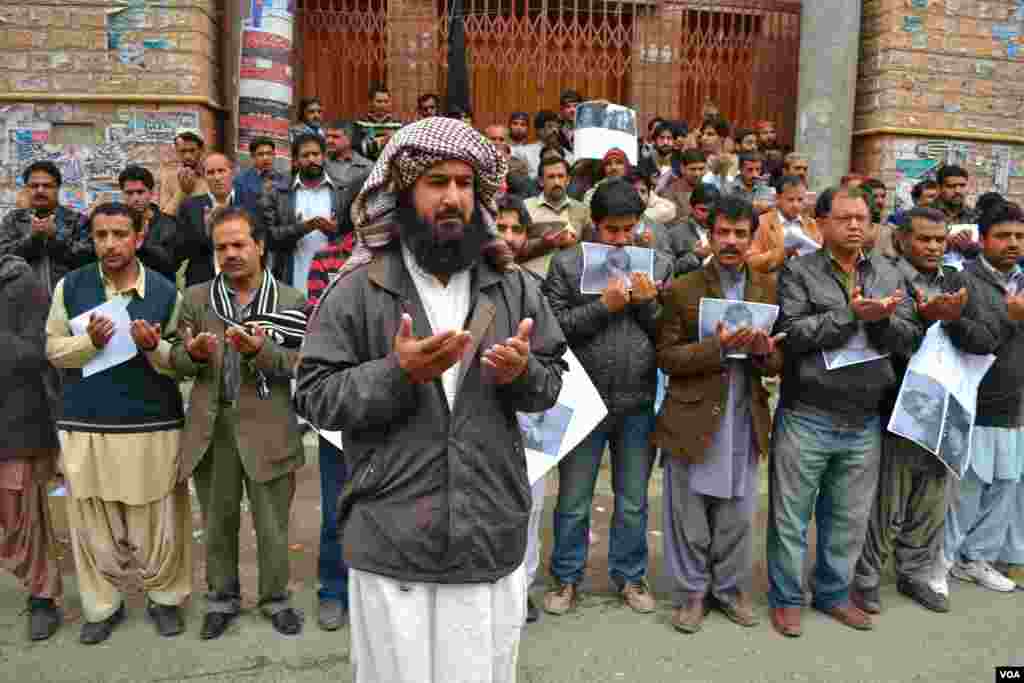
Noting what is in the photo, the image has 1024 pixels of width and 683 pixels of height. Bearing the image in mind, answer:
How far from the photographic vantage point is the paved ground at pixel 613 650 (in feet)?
12.1

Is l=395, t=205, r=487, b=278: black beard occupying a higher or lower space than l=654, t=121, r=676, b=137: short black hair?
lower

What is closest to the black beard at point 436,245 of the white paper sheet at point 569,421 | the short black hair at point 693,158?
the white paper sheet at point 569,421

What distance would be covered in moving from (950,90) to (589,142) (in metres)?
6.08

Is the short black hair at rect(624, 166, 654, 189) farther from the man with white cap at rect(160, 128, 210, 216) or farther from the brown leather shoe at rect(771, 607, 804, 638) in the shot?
the man with white cap at rect(160, 128, 210, 216)

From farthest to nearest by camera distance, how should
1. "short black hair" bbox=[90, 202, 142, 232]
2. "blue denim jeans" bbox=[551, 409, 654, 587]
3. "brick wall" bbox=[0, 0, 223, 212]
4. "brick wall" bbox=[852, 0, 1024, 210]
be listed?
"brick wall" bbox=[852, 0, 1024, 210] < "brick wall" bbox=[0, 0, 223, 212] < "blue denim jeans" bbox=[551, 409, 654, 587] < "short black hair" bbox=[90, 202, 142, 232]

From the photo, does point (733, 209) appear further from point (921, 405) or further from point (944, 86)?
point (944, 86)

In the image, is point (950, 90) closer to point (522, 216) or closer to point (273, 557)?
point (522, 216)

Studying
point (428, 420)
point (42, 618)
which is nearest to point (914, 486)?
point (428, 420)

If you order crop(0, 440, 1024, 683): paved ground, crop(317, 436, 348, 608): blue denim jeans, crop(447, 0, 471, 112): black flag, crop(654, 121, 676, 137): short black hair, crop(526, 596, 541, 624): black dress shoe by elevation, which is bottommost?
crop(0, 440, 1024, 683): paved ground

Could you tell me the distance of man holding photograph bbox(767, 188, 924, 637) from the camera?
3959 millimetres

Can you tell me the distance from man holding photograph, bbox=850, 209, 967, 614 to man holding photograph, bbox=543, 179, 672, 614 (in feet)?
3.77

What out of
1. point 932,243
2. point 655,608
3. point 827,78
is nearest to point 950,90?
point 827,78

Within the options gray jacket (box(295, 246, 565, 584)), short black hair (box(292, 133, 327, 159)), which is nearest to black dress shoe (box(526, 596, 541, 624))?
gray jacket (box(295, 246, 565, 584))

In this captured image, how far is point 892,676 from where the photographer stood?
3.74 meters
